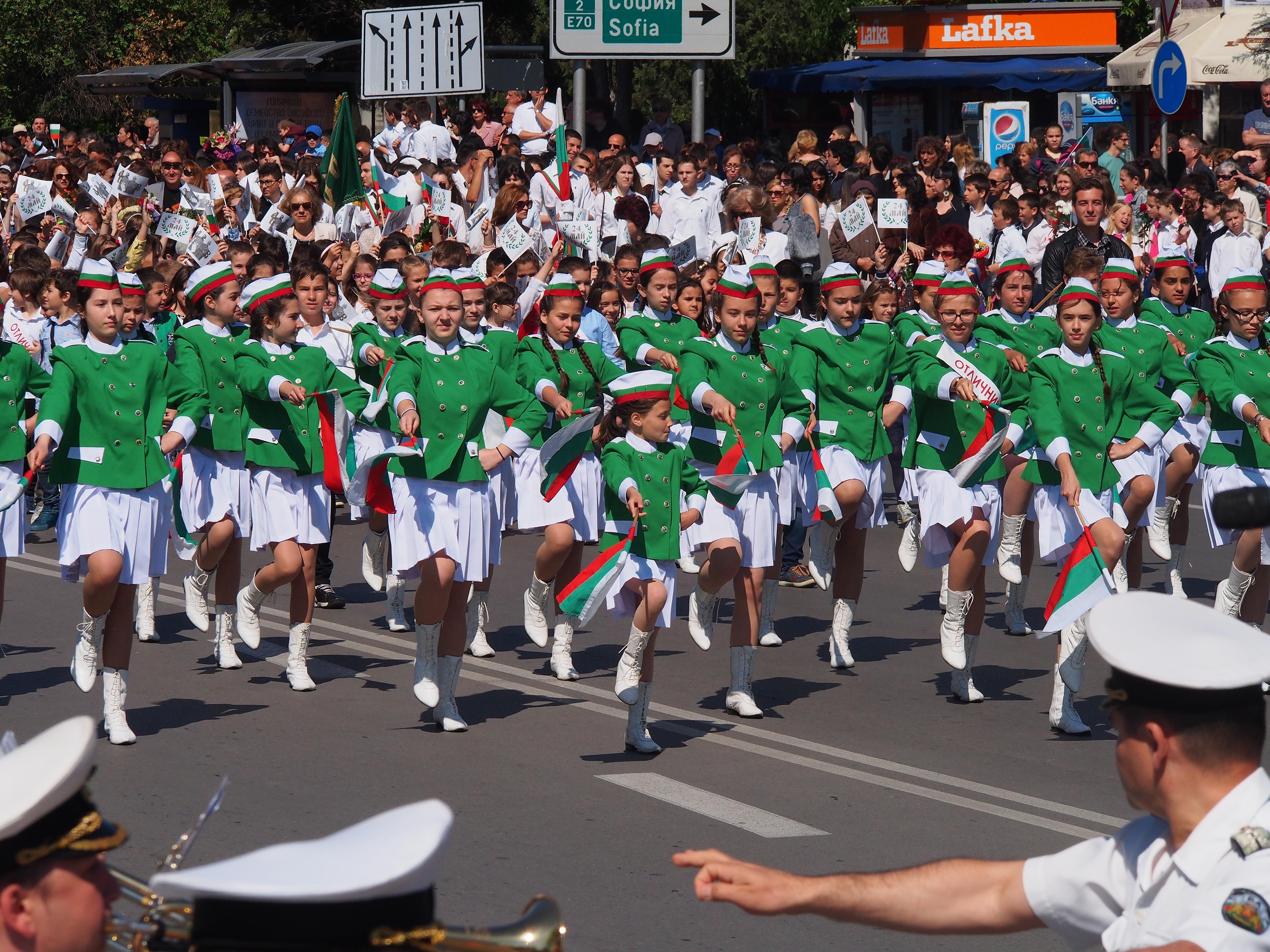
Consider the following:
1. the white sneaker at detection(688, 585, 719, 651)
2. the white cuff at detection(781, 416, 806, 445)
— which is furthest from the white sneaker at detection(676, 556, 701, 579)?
the white cuff at detection(781, 416, 806, 445)

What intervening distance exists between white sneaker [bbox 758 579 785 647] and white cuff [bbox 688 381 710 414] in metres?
1.68

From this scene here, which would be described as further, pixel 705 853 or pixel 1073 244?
pixel 1073 244

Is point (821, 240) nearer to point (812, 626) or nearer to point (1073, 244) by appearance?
point (1073, 244)

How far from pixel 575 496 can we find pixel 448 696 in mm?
2396

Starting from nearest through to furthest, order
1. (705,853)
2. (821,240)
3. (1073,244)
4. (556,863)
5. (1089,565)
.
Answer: (705,853) < (556,863) < (1089,565) < (1073,244) < (821,240)

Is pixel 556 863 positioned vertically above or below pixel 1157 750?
below

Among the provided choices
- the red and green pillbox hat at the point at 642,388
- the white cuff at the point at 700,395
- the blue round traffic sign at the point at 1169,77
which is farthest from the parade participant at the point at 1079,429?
the blue round traffic sign at the point at 1169,77

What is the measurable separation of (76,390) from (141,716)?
1.63 meters

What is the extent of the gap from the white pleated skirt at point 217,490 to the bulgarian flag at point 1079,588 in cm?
430

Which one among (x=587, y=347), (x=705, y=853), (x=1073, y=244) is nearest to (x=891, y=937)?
(x=705, y=853)

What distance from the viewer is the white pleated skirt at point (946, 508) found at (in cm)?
935

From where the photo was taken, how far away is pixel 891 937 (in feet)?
19.2

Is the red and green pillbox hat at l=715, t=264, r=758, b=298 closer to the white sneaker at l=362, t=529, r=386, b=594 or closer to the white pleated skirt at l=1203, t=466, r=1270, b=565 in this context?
the white pleated skirt at l=1203, t=466, r=1270, b=565

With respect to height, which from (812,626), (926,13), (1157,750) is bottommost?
(812,626)
